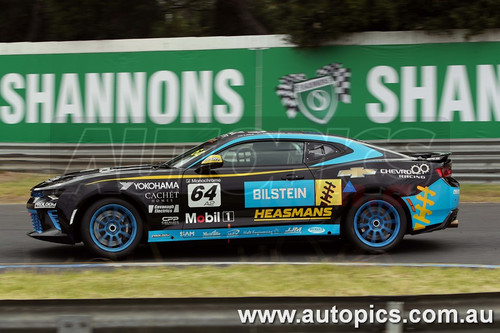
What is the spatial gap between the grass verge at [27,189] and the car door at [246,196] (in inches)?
239

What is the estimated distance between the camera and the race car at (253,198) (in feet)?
25.7

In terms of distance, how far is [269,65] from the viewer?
15789 millimetres

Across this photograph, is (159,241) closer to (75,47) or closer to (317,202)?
(317,202)

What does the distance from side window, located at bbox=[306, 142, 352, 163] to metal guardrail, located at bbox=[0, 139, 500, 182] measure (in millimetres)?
6781

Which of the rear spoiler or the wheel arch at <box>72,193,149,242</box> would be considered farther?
the rear spoiler

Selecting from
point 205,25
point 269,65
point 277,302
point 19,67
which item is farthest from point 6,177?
point 277,302

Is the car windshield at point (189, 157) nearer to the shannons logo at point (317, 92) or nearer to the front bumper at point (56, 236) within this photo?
the front bumper at point (56, 236)

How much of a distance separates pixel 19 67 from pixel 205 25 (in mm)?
6022

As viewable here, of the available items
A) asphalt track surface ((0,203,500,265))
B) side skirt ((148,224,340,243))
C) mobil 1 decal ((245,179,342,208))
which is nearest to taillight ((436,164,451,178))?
asphalt track surface ((0,203,500,265))

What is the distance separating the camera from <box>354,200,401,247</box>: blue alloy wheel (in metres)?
8.07

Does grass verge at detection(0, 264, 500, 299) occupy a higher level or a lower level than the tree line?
lower

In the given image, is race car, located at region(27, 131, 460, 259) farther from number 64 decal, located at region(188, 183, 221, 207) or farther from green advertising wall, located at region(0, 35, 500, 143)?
green advertising wall, located at region(0, 35, 500, 143)
